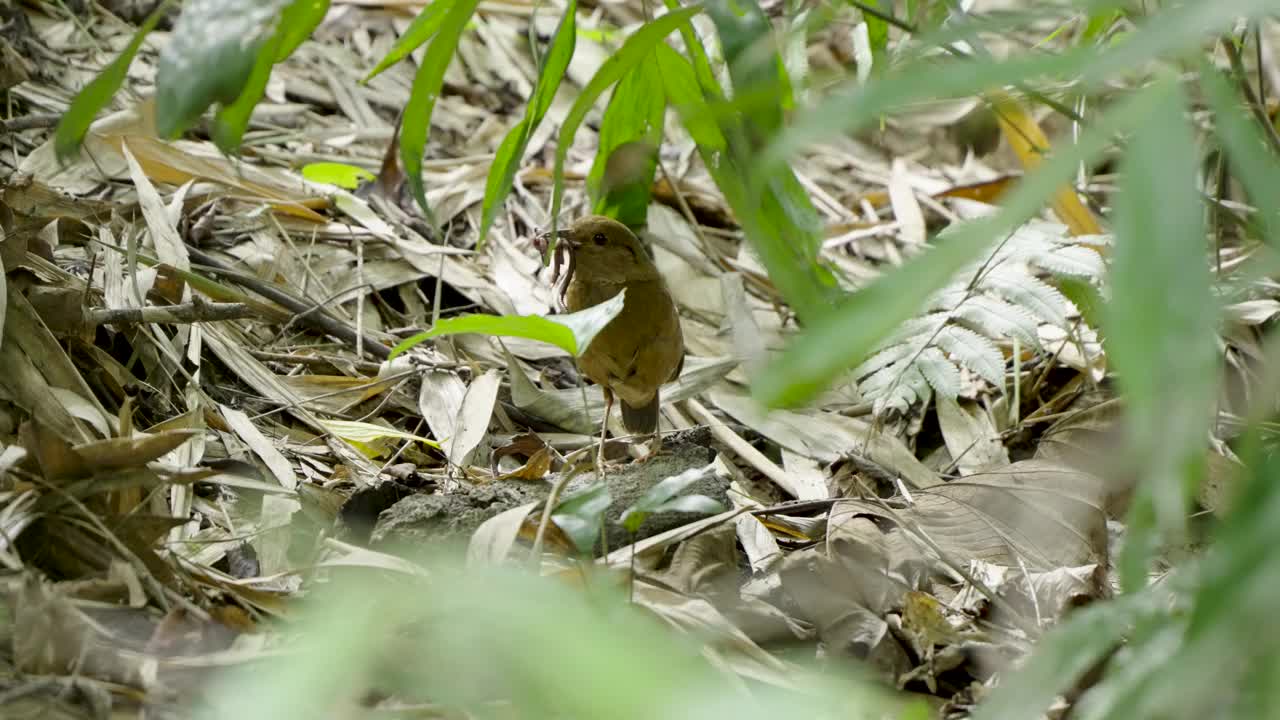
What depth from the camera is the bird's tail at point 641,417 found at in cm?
425

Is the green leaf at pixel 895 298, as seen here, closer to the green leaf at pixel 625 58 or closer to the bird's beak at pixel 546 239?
the green leaf at pixel 625 58

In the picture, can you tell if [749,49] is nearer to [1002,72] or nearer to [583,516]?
[1002,72]

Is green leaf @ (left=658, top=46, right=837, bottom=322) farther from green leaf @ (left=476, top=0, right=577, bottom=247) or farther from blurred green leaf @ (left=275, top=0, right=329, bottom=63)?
blurred green leaf @ (left=275, top=0, right=329, bottom=63)

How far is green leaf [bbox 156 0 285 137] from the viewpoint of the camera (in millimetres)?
1742

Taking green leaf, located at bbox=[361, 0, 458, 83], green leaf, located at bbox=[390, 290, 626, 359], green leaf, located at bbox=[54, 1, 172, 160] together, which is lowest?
green leaf, located at bbox=[390, 290, 626, 359]

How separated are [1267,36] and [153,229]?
5779mm

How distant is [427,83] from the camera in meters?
2.54

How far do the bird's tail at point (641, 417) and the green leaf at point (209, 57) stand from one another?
2.58 m

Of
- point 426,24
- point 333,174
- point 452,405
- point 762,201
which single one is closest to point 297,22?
point 426,24

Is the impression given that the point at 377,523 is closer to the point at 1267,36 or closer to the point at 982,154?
the point at 982,154

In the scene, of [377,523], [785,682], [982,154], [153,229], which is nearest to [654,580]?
[785,682]

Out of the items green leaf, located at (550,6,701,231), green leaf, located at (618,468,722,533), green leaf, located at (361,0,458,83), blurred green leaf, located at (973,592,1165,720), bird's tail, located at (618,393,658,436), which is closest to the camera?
blurred green leaf, located at (973,592,1165,720)

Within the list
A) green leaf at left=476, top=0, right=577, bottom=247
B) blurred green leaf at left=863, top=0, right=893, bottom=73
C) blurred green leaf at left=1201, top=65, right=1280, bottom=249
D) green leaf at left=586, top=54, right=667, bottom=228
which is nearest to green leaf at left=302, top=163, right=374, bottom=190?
green leaf at left=586, top=54, right=667, bottom=228

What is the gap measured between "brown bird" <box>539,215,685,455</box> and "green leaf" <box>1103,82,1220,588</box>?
263cm
